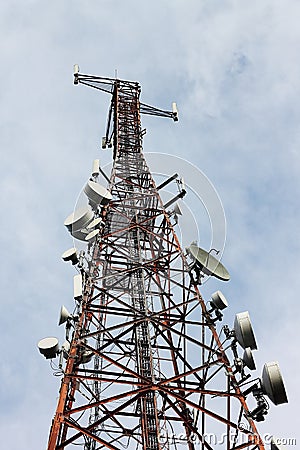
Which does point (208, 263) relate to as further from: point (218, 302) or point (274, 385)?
point (274, 385)

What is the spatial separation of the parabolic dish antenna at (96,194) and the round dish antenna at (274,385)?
6409mm

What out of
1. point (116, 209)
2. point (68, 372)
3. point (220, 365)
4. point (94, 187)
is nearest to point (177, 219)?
point (116, 209)

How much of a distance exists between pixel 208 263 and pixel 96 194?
355 centimetres

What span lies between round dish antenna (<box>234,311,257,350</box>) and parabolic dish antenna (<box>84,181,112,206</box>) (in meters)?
5.29

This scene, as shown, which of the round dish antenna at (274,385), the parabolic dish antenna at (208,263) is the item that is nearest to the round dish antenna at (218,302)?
the parabolic dish antenna at (208,263)

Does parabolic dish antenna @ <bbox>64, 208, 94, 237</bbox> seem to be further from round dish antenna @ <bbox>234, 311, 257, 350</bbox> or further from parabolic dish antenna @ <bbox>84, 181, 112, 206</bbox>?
round dish antenna @ <bbox>234, 311, 257, 350</bbox>

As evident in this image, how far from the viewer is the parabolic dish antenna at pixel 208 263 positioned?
11984 millimetres

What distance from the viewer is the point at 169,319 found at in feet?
37.6

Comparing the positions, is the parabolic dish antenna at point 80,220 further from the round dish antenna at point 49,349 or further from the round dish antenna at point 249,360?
the round dish antenna at point 249,360

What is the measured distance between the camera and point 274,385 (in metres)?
8.62

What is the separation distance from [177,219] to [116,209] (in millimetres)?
1926

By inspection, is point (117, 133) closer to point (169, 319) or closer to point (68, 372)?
point (169, 319)

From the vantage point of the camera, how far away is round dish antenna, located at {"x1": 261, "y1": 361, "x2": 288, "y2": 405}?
8602mm

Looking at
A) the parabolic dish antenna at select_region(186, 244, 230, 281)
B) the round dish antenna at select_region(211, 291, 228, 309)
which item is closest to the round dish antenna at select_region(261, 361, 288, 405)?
the round dish antenna at select_region(211, 291, 228, 309)
